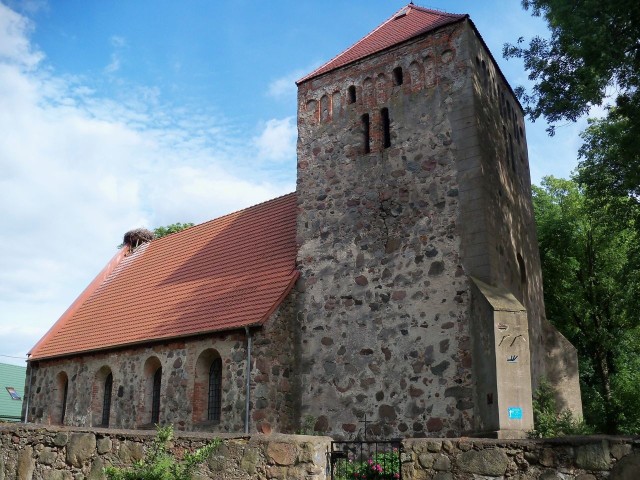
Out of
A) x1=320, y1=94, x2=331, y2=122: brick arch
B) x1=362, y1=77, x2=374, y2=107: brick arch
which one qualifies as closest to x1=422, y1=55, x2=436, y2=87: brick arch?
x1=362, y1=77, x2=374, y2=107: brick arch

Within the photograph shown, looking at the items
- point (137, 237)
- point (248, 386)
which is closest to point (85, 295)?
point (137, 237)

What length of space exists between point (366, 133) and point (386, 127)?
1.95ft

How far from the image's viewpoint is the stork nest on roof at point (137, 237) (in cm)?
2503

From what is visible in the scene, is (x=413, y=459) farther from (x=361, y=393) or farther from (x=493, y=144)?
(x=493, y=144)

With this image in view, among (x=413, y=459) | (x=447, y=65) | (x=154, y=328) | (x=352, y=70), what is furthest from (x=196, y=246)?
(x=413, y=459)

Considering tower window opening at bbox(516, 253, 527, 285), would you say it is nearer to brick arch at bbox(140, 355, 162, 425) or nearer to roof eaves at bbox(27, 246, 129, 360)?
brick arch at bbox(140, 355, 162, 425)

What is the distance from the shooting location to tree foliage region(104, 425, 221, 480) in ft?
22.3

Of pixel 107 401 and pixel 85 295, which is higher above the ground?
pixel 85 295

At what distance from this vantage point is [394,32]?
16391 millimetres

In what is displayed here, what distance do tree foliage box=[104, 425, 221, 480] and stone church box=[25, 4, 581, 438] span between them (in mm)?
6125

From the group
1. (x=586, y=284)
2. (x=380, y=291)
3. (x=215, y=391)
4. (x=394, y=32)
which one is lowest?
(x=215, y=391)

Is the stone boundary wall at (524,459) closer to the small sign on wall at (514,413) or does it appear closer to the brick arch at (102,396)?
the small sign on wall at (514,413)

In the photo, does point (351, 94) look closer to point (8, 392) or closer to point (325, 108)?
point (325, 108)

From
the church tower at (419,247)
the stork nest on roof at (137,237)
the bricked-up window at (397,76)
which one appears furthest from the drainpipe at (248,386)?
the stork nest on roof at (137,237)
